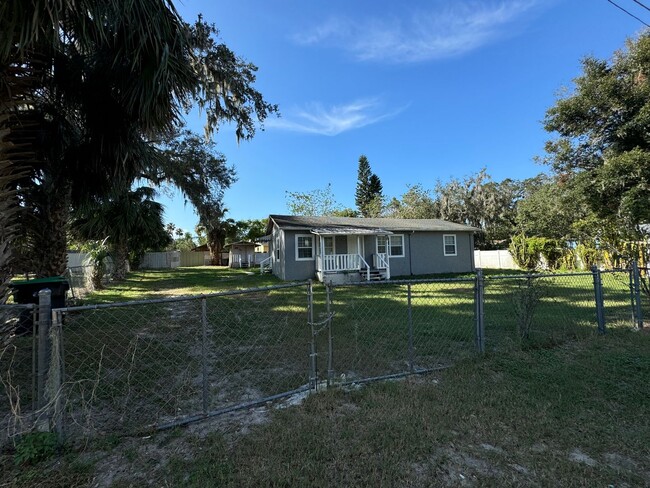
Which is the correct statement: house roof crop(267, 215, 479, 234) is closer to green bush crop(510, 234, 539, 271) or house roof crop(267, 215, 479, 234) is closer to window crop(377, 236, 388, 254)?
window crop(377, 236, 388, 254)

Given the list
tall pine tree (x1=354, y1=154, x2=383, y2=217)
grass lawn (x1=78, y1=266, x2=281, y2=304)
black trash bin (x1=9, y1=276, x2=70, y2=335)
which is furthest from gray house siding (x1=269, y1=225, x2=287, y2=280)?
tall pine tree (x1=354, y1=154, x2=383, y2=217)

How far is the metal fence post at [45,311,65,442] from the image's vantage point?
96.9 inches

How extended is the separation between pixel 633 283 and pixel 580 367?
10.1 ft

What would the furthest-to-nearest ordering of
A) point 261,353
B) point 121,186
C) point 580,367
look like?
point 121,186, point 261,353, point 580,367

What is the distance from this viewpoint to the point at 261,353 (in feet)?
16.6

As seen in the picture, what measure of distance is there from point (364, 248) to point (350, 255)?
5.83ft

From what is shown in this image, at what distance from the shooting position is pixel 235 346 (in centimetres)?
548

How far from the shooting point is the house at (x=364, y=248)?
16172mm

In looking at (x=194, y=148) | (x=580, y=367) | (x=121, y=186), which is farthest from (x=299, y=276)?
(x=580, y=367)

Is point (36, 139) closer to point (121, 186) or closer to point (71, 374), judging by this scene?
point (121, 186)

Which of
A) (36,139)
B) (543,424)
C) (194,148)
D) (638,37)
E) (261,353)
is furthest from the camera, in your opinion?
(194,148)

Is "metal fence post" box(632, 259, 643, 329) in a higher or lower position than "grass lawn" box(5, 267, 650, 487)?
higher

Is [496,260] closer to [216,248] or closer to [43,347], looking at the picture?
[43,347]

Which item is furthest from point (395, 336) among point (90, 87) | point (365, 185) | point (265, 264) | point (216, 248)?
point (365, 185)
